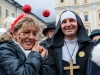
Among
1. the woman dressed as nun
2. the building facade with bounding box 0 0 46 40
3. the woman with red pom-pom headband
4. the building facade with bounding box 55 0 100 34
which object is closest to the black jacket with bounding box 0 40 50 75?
the woman with red pom-pom headband

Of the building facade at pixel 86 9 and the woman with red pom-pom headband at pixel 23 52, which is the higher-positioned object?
the building facade at pixel 86 9

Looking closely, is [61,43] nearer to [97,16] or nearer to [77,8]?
[97,16]

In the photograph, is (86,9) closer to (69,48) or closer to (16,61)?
(69,48)

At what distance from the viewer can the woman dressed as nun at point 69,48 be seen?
8.88 ft

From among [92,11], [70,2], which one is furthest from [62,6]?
[92,11]

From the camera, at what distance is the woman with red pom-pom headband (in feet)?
5.95

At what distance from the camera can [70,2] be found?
52031 mm

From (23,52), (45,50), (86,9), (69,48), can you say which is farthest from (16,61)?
(86,9)

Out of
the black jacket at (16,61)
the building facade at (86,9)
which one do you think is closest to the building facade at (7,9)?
the building facade at (86,9)

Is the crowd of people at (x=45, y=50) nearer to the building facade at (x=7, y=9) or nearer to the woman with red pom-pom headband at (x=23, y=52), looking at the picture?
the woman with red pom-pom headband at (x=23, y=52)

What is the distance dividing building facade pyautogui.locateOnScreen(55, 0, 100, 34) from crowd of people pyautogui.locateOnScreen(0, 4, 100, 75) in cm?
4599

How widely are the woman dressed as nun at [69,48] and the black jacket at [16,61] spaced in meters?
0.75

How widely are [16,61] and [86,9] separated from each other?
50.4 metres

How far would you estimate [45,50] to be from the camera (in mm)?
2168
